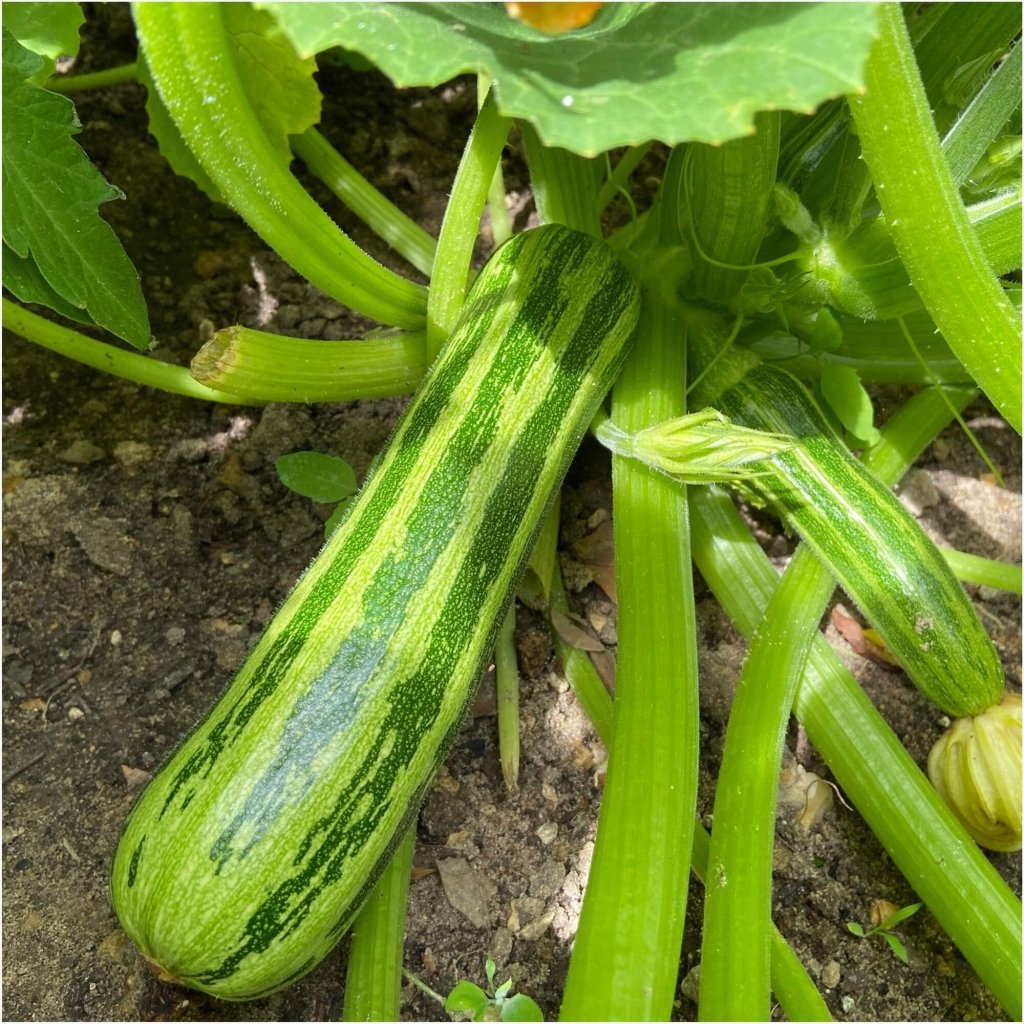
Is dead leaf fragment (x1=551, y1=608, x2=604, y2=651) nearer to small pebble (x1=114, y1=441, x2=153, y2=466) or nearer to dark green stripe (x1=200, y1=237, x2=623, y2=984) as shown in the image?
dark green stripe (x1=200, y1=237, x2=623, y2=984)

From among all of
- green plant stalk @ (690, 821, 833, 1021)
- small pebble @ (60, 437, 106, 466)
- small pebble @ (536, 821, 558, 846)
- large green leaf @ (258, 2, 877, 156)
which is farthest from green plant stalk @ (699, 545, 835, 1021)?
small pebble @ (60, 437, 106, 466)

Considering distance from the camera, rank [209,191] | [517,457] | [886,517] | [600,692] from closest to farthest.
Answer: [517,457] → [886,517] → [600,692] → [209,191]

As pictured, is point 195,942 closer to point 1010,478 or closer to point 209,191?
point 209,191

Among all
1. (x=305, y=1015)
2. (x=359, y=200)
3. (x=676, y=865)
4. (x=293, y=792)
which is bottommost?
(x=305, y=1015)

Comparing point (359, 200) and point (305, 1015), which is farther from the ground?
point (359, 200)

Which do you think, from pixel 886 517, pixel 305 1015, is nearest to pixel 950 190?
pixel 886 517

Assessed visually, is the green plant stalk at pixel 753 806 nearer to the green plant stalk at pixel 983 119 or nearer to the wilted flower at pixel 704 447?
the wilted flower at pixel 704 447
